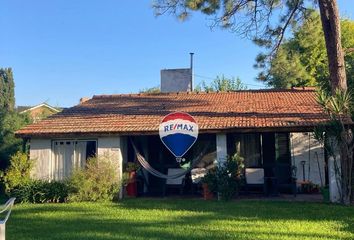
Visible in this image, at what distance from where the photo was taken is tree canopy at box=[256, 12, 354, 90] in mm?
18672

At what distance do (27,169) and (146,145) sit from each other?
484 centimetres

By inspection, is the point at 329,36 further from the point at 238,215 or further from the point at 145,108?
the point at 145,108

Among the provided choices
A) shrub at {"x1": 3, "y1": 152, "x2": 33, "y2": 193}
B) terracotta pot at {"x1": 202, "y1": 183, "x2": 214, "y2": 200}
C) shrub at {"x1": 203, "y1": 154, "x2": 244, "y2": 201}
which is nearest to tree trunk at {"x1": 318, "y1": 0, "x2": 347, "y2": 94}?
shrub at {"x1": 203, "y1": 154, "x2": 244, "y2": 201}

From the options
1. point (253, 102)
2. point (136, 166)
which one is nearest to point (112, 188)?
point (136, 166)

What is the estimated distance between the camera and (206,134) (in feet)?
56.9

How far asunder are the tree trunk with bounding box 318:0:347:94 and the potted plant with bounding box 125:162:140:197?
25.5 ft

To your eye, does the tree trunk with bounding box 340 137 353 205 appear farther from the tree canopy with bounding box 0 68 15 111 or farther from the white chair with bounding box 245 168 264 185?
the tree canopy with bounding box 0 68 15 111

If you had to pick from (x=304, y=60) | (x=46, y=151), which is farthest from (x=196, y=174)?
(x=304, y=60)

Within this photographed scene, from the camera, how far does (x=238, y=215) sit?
1167cm

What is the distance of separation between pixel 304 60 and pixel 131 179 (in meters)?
21.5

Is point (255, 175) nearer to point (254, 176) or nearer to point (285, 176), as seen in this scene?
point (254, 176)

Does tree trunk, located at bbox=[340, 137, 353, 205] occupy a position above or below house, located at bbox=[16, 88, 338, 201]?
below

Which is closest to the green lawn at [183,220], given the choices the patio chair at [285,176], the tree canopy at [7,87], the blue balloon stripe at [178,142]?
the patio chair at [285,176]

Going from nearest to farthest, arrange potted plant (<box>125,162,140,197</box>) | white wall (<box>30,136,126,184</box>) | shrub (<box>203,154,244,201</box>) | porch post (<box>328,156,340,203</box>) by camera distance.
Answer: porch post (<box>328,156,340,203</box>)
shrub (<box>203,154,244,201</box>)
white wall (<box>30,136,126,184</box>)
potted plant (<box>125,162,140,197</box>)
